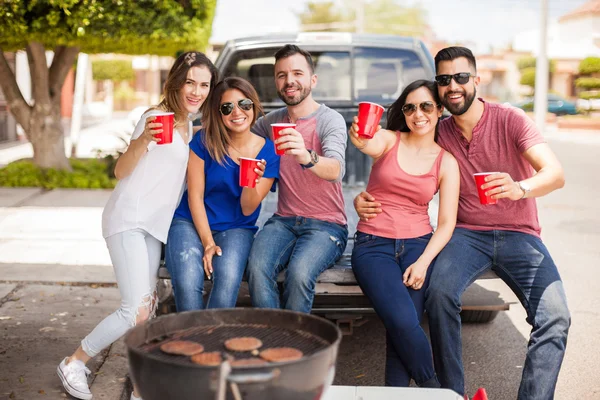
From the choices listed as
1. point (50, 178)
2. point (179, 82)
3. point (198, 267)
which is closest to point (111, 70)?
point (50, 178)

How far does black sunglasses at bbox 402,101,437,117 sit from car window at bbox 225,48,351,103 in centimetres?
255

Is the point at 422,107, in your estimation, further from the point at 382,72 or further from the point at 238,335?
the point at 382,72

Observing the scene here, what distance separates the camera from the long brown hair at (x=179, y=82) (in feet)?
13.2

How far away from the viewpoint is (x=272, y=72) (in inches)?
259

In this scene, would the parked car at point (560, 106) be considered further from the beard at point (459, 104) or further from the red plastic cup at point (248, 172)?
the red plastic cup at point (248, 172)

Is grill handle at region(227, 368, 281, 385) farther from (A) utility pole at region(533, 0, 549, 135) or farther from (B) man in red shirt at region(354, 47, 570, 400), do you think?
(A) utility pole at region(533, 0, 549, 135)

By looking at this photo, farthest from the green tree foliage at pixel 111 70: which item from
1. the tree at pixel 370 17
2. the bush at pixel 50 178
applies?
the bush at pixel 50 178

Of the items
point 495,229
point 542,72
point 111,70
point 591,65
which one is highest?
point 111,70

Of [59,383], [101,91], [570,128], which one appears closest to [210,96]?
[59,383]

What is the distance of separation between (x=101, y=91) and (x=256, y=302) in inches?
1883

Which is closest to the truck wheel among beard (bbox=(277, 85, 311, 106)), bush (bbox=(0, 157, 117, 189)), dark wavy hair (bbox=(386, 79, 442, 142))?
dark wavy hair (bbox=(386, 79, 442, 142))

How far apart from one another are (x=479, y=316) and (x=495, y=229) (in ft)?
Result: 5.78

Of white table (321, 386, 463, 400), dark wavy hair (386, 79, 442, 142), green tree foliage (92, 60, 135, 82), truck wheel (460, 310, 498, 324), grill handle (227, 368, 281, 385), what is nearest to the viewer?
grill handle (227, 368, 281, 385)

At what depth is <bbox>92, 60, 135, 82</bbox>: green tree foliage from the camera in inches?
1854
